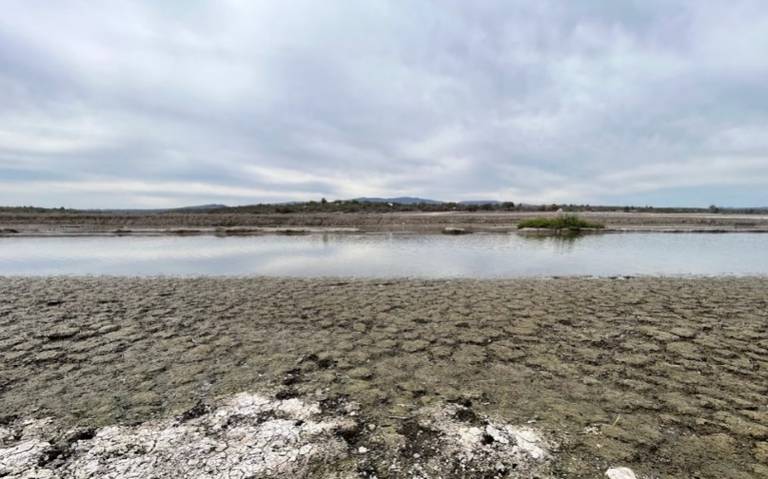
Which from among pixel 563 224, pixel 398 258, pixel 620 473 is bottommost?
pixel 620 473

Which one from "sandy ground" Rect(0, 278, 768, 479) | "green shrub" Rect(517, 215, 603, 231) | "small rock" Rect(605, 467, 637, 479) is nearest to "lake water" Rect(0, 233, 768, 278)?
"sandy ground" Rect(0, 278, 768, 479)

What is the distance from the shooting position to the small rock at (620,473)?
264 cm

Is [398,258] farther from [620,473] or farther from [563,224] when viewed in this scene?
[563,224]

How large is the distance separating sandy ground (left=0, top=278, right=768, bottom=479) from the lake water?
17.1 feet

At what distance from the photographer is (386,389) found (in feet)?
13.0

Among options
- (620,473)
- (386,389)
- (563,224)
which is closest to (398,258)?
(386,389)

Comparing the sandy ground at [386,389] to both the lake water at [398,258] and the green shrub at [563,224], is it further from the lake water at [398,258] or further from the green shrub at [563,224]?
the green shrub at [563,224]

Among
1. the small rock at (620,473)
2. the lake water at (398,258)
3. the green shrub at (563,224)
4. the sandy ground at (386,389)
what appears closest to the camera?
the small rock at (620,473)

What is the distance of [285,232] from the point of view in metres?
29.6

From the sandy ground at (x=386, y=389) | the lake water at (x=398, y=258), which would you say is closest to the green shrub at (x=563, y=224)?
the lake water at (x=398, y=258)

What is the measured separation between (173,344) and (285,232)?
24821mm

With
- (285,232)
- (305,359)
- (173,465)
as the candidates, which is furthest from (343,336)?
(285,232)

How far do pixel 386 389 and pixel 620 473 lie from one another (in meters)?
2.10

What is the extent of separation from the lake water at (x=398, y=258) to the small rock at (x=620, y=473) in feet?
29.1
